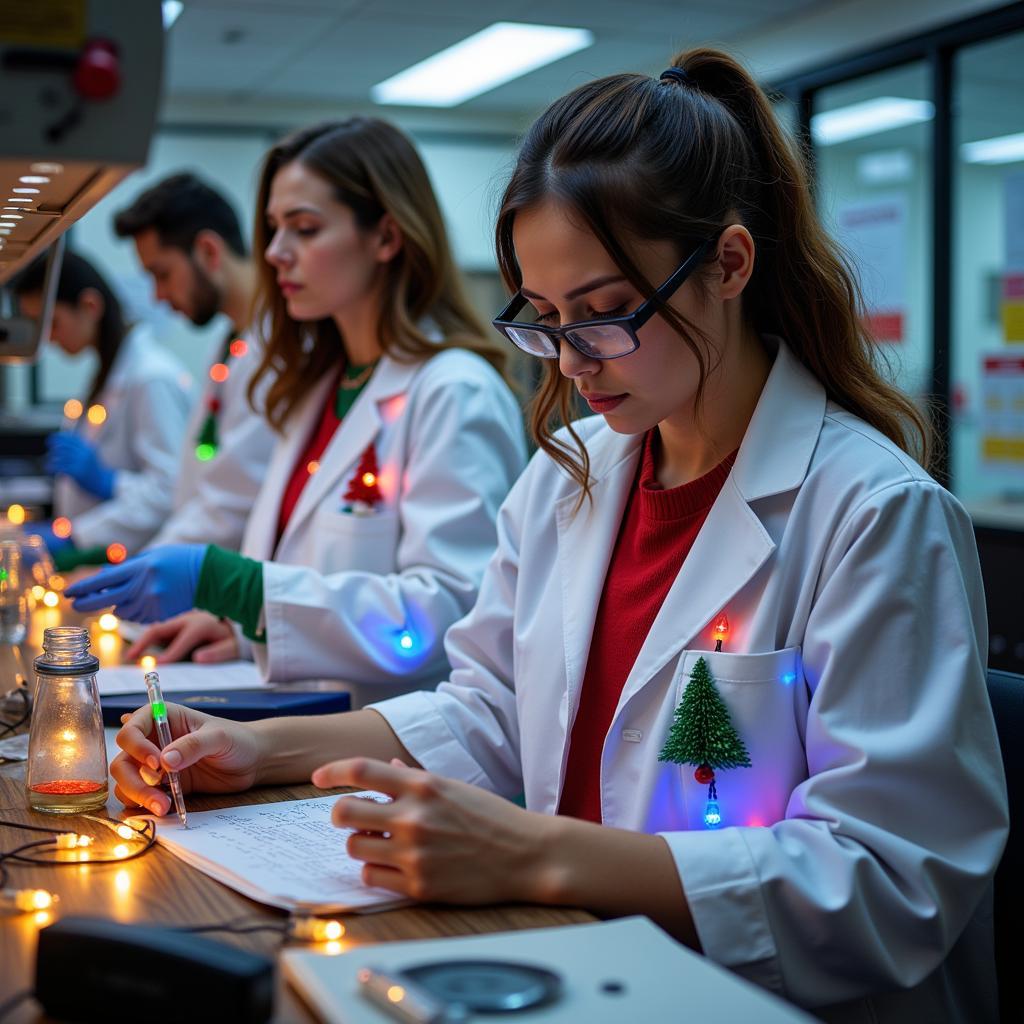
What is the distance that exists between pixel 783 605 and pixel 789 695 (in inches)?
3.3

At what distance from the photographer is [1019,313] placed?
430 centimetres

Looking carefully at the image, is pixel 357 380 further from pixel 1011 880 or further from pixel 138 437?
pixel 138 437

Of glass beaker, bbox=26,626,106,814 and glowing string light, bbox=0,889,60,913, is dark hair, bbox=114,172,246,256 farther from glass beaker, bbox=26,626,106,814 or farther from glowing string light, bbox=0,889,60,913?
glowing string light, bbox=0,889,60,913

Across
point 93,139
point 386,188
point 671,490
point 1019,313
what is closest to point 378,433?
point 386,188

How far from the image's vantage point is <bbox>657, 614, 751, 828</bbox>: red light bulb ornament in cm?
111

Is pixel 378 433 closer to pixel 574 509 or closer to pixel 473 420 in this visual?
pixel 473 420

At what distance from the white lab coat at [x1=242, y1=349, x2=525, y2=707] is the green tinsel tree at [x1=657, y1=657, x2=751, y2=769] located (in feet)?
2.35

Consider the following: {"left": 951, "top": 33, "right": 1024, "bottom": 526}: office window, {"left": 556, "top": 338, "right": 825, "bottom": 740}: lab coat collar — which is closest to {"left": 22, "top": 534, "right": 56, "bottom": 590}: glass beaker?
{"left": 556, "top": 338, "right": 825, "bottom": 740}: lab coat collar

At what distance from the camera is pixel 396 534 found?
6.37ft

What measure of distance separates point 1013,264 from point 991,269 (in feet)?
1.50

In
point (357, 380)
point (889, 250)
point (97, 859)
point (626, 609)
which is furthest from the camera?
point (889, 250)

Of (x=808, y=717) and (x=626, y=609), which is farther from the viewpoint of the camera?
(x=626, y=609)

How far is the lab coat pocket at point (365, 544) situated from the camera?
1939 mm

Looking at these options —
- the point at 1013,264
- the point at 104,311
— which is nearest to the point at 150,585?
the point at 104,311
